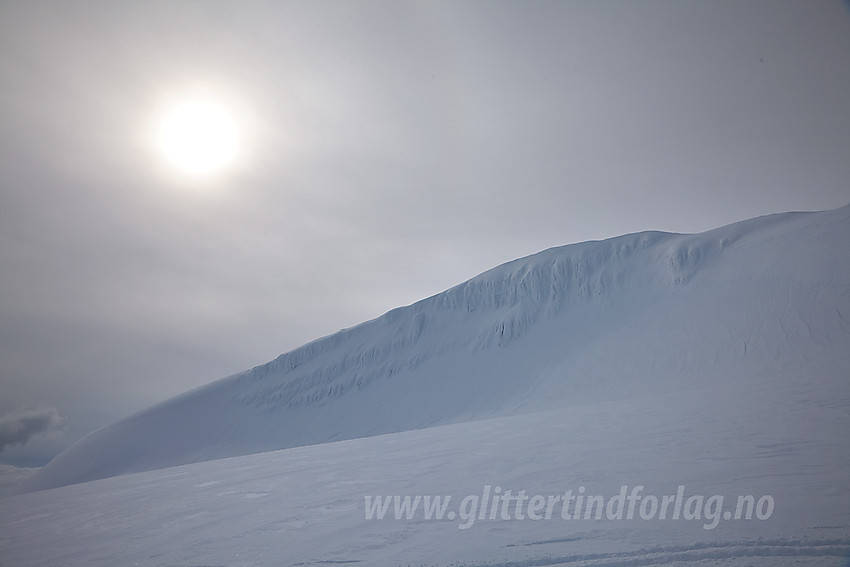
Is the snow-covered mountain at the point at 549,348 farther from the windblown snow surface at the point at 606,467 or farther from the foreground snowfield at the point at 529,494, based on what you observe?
the foreground snowfield at the point at 529,494

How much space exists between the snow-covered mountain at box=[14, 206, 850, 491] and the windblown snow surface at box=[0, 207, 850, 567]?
0.26 m

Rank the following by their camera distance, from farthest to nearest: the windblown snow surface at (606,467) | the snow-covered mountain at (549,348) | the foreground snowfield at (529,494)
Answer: the snow-covered mountain at (549,348), the windblown snow surface at (606,467), the foreground snowfield at (529,494)

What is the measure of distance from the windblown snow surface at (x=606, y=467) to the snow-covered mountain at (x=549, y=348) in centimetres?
26

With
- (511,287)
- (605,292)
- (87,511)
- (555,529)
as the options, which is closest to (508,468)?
(555,529)

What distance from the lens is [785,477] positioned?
18.8 feet

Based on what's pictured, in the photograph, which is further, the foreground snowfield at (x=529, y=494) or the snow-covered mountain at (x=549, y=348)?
the snow-covered mountain at (x=549, y=348)

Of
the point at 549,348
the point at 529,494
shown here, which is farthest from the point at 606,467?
the point at 549,348

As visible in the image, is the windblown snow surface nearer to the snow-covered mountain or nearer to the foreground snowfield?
the foreground snowfield

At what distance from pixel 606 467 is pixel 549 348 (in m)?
34.0

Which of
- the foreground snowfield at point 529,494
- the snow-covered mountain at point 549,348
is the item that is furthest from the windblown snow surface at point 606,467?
the snow-covered mountain at point 549,348

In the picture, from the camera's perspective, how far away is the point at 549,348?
132ft

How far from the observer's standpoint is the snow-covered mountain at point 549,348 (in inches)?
1059

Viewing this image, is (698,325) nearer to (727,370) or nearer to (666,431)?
(727,370)

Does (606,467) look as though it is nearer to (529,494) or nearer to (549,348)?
(529,494)
